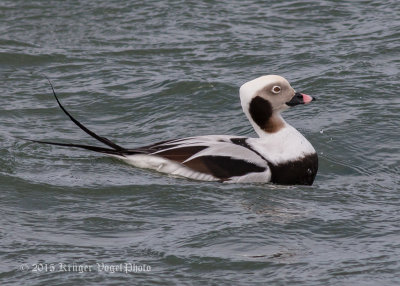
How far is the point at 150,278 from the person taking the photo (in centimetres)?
670

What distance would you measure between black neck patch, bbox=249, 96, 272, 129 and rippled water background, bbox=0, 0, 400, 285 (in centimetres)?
71

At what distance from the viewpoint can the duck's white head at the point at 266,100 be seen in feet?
30.4

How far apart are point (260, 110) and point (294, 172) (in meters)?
0.66

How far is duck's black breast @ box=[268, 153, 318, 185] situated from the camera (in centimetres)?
899

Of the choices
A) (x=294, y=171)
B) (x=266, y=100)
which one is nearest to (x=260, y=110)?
(x=266, y=100)

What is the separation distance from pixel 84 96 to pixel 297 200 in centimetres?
411

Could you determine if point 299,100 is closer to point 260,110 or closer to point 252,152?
point 260,110

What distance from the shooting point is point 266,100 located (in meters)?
9.28

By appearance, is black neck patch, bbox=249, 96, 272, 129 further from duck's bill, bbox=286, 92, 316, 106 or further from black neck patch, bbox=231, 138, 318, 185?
black neck patch, bbox=231, 138, 318, 185

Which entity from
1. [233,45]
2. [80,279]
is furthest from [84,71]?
[80,279]

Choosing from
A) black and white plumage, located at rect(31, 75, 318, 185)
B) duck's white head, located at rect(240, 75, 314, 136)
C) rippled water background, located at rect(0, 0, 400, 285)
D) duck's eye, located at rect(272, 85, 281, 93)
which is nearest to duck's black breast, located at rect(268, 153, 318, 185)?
black and white plumage, located at rect(31, 75, 318, 185)

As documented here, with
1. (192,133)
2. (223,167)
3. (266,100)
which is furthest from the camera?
(192,133)

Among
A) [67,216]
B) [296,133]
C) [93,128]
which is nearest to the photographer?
[67,216]

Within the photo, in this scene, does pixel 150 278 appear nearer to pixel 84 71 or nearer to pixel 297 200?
pixel 297 200
